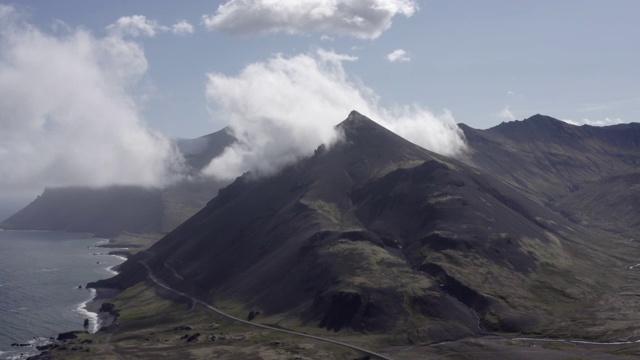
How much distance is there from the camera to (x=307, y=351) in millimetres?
199000

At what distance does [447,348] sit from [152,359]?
84.4 meters

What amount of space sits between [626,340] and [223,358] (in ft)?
380

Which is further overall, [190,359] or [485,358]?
[190,359]

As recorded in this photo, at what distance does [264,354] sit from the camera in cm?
19950

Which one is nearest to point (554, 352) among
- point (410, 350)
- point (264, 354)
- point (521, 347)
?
point (521, 347)

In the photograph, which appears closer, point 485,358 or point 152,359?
point 485,358

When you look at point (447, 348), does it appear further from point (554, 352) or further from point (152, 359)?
point (152, 359)

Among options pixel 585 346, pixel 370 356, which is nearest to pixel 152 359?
pixel 370 356

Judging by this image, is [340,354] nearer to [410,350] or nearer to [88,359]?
[410,350]

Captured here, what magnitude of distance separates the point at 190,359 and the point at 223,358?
9351 millimetres

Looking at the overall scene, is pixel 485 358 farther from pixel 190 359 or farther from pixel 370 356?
pixel 190 359

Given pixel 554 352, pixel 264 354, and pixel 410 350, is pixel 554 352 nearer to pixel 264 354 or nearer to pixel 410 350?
pixel 410 350

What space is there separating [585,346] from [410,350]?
163 ft

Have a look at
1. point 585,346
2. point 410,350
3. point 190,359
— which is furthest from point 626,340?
point 190,359
